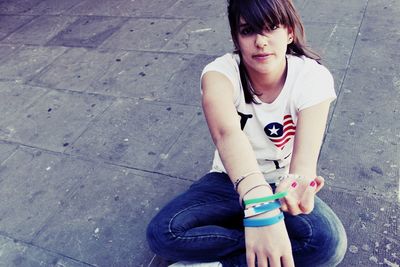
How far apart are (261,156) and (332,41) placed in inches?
86.7

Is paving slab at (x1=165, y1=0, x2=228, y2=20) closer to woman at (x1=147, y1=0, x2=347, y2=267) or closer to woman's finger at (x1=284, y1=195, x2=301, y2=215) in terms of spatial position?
woman at (x1=147, y1=0, x2=347, y2=267)

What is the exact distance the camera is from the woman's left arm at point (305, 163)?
4.65ft

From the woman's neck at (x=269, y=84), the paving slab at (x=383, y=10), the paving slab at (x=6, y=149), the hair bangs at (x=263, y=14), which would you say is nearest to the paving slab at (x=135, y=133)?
the paving slab at (x=6, y=149)

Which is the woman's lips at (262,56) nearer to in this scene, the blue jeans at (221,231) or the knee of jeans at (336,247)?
the blue jeans at (221,231)

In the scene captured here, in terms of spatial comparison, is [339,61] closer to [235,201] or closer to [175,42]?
[175,42]

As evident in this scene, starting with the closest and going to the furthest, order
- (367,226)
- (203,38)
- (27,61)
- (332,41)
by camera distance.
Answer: (367,226)
(332,41)
(203,38)
(27,61)

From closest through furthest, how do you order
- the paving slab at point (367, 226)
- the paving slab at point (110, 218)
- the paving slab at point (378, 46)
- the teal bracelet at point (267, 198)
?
1. the teal bracelet at point (267, 198)
2. the paving slab at point (367, 226)
3. the paving slab at point (110, 218)
4. the paving slab at point (378, 46)

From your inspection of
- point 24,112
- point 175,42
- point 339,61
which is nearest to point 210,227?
point 339,61

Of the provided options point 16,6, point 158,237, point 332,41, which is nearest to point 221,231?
point 158,237

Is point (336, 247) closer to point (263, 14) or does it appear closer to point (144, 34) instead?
point (263, 14)

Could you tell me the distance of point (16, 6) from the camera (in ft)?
19.3

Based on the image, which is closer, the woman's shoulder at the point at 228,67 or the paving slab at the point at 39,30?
the woman's shoulder at the point at 228,67

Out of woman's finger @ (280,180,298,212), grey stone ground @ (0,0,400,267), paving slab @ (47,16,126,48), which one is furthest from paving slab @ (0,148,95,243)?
paving slab @ (47,16,126,48)

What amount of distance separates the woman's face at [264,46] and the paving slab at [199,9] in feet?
9.29
